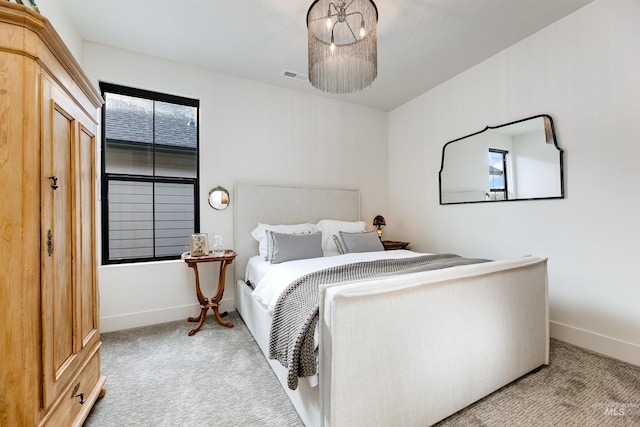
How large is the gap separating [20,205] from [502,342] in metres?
2.56

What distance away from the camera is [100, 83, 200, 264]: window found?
2844mm

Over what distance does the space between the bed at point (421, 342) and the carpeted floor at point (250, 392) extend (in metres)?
0.10

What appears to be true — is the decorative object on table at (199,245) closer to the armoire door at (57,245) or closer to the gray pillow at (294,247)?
the gray pillow at (294,247)

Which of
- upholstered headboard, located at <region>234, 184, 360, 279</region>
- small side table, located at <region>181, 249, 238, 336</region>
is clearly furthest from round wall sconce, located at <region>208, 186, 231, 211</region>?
small side table, located at <region>181, 249, 238, 336</region>

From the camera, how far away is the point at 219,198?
323cm

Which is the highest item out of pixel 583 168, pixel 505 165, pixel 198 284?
pixel 505 165

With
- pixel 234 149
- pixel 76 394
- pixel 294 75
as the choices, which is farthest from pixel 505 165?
pixel 76 394

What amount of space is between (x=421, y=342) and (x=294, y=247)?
5.47 ft

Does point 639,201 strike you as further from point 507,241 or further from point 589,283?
point 507,241

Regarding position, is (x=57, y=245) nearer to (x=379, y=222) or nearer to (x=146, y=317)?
(x=146, y=317)

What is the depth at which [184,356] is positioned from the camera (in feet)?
7.29

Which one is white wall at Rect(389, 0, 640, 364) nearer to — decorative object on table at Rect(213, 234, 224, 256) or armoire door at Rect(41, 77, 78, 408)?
decorative object on table at Rect(213, 234, 224, 256)

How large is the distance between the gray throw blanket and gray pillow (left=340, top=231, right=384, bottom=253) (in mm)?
816

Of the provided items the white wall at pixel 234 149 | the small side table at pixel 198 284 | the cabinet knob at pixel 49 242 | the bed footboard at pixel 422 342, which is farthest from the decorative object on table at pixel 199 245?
the bed footboard at pixel 422 342
